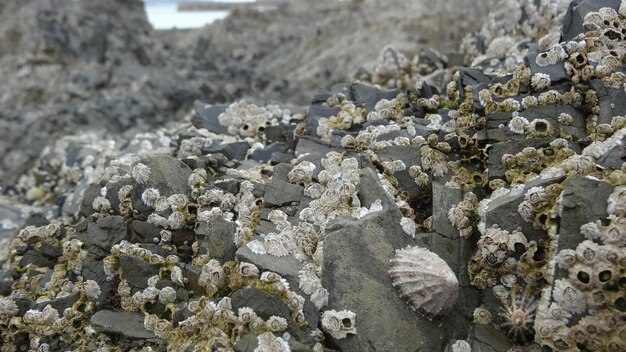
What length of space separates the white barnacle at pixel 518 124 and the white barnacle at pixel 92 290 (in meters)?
3.23

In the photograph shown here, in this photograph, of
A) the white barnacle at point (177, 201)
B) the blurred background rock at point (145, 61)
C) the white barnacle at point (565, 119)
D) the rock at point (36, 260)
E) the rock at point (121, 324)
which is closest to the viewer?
the rock at point (121, 324)

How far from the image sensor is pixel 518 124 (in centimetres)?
419

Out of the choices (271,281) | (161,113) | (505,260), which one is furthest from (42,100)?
(505,260)

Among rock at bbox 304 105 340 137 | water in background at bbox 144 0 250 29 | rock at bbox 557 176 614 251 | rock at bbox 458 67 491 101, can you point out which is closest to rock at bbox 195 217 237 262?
rock at bbox 304 105 340 137

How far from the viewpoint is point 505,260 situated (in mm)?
3500

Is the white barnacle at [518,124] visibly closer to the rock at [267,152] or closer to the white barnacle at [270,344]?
the rock at [267,152]

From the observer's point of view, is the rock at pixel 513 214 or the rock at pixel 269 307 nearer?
the rock at pixel 269 307

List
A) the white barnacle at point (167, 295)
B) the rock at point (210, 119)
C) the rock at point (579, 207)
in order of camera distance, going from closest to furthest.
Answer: the rock at point (579, 207), the white barnacle at point (167, 295), the rock at point (210, 119)

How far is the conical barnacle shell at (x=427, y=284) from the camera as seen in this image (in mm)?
3402

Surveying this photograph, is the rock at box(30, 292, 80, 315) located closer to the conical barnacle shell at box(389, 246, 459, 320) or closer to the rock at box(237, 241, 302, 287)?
the rock at box(237, 241, 302, 287)

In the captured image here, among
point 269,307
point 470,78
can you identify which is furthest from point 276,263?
point 470,78

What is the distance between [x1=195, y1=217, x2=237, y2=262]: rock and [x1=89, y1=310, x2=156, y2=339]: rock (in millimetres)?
630

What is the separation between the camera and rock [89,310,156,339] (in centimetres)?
370

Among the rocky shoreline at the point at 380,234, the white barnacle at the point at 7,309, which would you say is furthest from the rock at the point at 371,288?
the white barnacle at the point at 7,309
